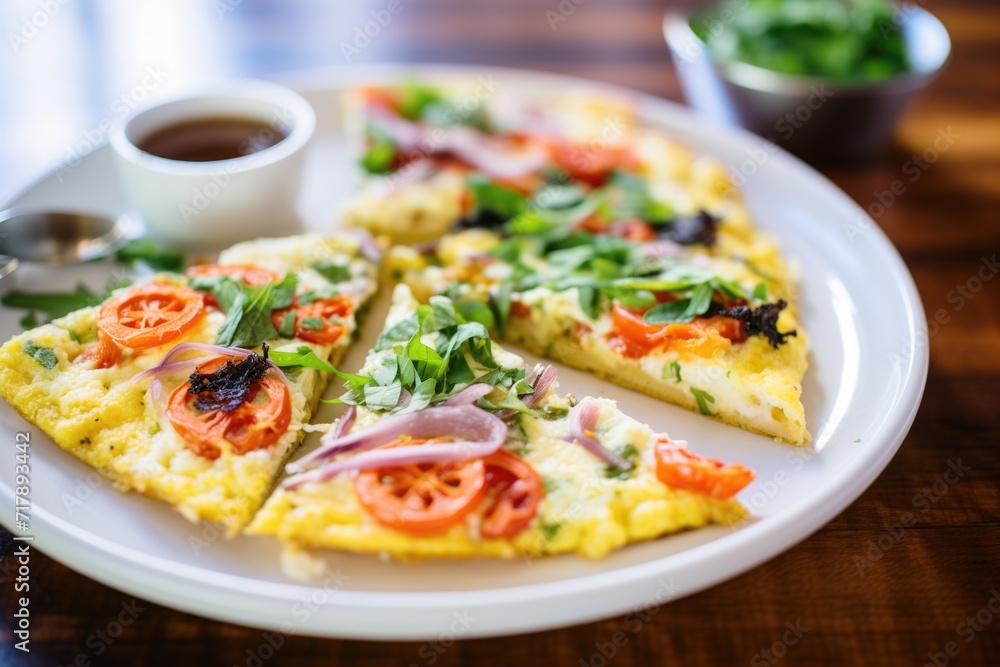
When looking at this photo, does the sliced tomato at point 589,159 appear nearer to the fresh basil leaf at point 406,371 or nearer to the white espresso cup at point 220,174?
the white espresso cup at point 220,174

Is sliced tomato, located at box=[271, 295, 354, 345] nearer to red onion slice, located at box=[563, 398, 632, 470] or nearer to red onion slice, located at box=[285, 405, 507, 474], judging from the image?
red onion slice, located at box=[285, 405, 507, 474]

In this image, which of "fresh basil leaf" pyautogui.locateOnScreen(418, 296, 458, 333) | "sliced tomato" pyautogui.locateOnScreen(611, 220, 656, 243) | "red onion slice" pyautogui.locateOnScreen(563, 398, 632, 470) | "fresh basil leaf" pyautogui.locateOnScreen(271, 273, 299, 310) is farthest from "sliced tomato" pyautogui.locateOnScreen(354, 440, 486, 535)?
"sliced tomato" pyautogui.locateOnScreen(611, 220, 656, 243)

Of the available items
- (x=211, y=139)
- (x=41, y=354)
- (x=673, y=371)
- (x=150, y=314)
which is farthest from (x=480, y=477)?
(x=211, y=139)

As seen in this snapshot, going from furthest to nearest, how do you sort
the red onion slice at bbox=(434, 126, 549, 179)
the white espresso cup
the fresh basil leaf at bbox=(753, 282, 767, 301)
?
the red onion slice at bbox=(434, 126, 549, 179) → the white espresso cup → the fresh basil leaf at bbox=(753, 282, 767, 301)

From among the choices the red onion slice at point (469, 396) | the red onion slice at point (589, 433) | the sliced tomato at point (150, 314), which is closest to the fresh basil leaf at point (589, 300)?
the red onion slice at point (589, 433)

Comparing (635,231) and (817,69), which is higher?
(817,69)

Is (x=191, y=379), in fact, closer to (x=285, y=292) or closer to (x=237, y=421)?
(x=237, y=421)
